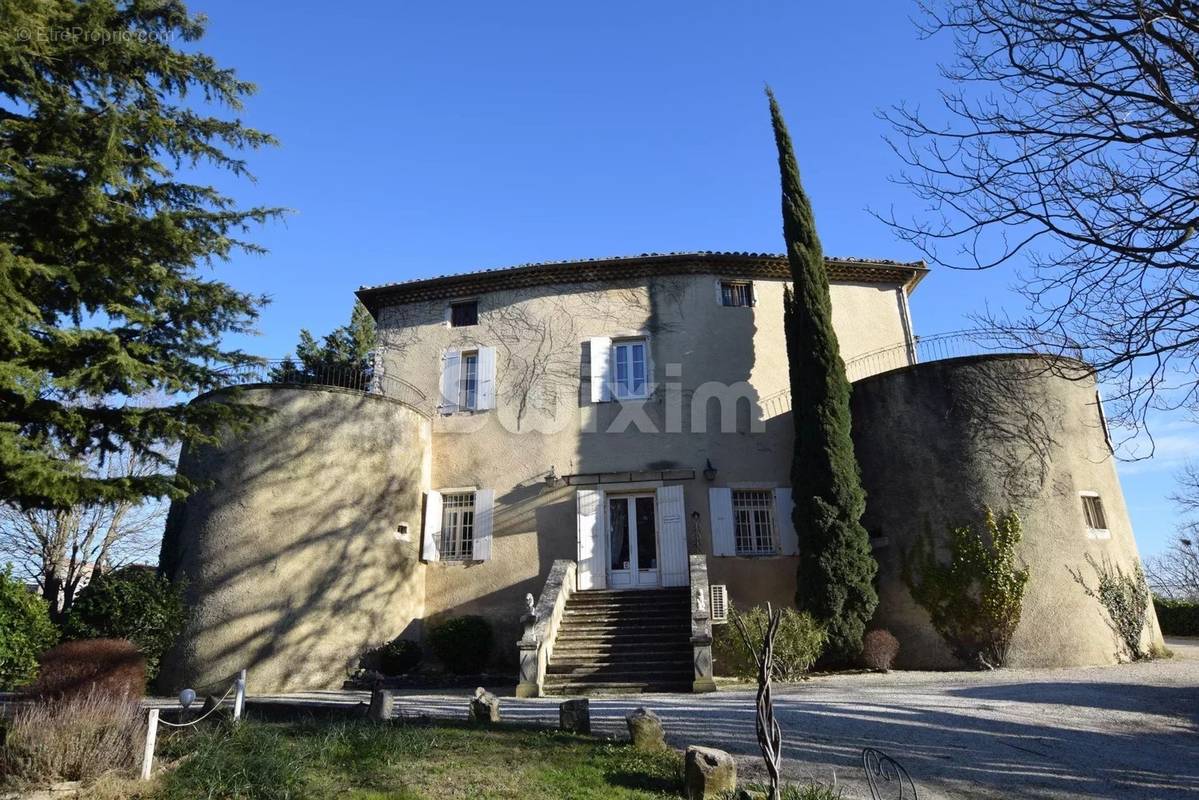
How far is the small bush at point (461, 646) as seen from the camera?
41.4 ft

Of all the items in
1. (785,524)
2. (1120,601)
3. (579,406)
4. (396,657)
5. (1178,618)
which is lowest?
(396,657)

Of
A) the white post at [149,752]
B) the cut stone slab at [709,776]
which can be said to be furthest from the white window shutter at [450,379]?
the cut stone slab at [709,776]

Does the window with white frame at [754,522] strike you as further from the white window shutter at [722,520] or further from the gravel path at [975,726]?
the gravel path at [975,726]

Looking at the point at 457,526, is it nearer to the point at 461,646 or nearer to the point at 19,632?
the point at 461,646

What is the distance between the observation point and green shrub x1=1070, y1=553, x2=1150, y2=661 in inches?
447

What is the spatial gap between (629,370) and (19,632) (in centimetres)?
1084

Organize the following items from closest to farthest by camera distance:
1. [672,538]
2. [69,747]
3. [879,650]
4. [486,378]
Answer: [69,747] < [879,650] < [672,538] < [486,378]

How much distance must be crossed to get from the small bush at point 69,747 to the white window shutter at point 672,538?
890cm

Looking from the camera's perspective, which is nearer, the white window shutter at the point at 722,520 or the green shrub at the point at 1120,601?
the green shrub at the point at 1120,601

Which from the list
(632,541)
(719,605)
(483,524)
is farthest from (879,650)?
(483,524)

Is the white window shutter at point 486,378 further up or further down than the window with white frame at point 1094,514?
further up

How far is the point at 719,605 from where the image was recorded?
11898 millimetres

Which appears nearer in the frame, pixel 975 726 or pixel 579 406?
pixel 975 726

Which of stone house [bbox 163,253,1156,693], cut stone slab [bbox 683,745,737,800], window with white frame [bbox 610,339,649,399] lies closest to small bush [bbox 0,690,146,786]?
cut stone slab [bbox 683,745,737,800]
